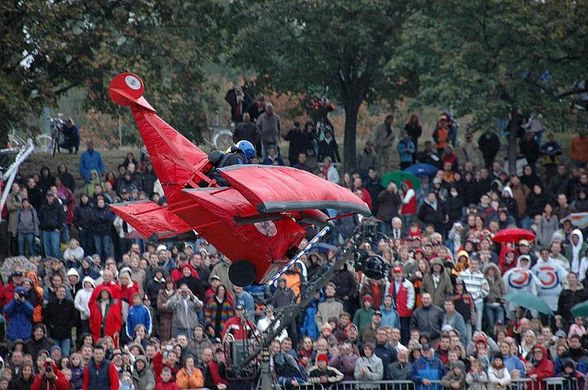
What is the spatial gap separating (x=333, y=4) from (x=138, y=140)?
4.81 m

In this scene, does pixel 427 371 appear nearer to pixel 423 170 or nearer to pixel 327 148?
pixel 423 170

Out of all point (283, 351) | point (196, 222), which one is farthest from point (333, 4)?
point (196, 222)

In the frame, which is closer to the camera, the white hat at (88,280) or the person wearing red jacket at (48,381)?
the person wearing red jacket at (48,381)

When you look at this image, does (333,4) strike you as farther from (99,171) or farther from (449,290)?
(449,290)

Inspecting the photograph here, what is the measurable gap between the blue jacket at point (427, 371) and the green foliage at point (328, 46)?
11.9 metres

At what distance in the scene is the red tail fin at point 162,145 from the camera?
61.1 ft

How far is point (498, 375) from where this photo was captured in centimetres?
2219

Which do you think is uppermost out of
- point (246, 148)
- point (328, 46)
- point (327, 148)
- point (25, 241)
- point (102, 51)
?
point (328, 46)

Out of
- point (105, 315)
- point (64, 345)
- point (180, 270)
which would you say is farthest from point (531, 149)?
point (64, 345)

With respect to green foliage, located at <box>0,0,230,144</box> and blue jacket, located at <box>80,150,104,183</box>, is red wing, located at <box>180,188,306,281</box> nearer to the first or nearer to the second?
green foliage, located at <box>0,0,230,144</box>

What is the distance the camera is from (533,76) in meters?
32.2

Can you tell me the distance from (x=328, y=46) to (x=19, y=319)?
487 inches

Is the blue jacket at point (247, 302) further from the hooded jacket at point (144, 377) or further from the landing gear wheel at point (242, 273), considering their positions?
the landing gear wheel at point (242, 273)

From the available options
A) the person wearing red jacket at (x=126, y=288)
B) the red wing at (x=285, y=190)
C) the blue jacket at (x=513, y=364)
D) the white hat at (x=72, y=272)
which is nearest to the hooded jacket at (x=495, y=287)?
the blue jacket at (x=513, y=364)
